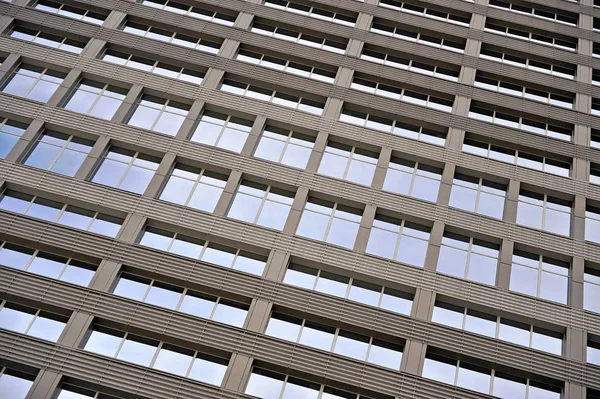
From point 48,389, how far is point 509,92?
2703 cm

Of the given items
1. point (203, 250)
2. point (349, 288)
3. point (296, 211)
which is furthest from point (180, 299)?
point (349, 288)

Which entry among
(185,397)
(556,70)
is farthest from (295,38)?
(185,397)

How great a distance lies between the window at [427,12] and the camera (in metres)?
39.3

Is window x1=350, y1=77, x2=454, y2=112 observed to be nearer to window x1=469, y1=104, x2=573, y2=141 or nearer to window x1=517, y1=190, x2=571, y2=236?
window x1=469, y1=104, x2=573, y2=141

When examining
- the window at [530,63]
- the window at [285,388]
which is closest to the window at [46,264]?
the window at [285,388]

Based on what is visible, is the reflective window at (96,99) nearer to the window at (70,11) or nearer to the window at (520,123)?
the window at (70,11)

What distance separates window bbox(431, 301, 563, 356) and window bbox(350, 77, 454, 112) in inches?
477

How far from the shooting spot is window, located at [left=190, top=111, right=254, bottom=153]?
31.2 m

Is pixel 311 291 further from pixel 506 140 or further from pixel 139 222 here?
pixel 506 140

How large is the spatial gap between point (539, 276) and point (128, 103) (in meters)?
20.6

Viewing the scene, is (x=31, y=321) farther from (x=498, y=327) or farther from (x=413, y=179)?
(x=498, y=327)

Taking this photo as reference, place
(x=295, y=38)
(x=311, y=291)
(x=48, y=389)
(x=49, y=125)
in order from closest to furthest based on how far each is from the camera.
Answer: (x=48, y=389), (x=311, y=291), (x=49, y=125), (x=295, y=38)

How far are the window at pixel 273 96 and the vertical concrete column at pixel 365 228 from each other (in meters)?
6.65

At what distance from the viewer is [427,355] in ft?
84.7
